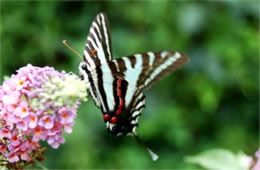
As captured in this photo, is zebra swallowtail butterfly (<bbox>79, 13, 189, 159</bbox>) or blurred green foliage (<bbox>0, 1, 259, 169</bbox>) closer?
zebra swallowtail butterfly (<bbox>79, 13, 189, 159</bbox>)

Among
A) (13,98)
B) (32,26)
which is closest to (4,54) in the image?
(32,26)

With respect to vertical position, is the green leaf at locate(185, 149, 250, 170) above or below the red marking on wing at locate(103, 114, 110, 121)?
below

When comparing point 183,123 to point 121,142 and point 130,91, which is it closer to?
point 121,142

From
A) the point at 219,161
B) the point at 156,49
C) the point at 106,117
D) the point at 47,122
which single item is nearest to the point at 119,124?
the point at 106,117

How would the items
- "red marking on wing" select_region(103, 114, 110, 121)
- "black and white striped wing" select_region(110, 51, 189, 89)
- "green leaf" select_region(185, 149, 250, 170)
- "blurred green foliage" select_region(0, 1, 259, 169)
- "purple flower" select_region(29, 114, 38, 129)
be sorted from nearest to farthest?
"purple flower" select_region(29, 114, 38, 129), "green leaf" select_region(185, 149, 250, 170), "black and white striped wing" select_region(110, 51, 189, 89), "red marking on wing" select_region(103, 114, 110, 121), "blurred green foliage" select_region(0, 1, 259, 169)

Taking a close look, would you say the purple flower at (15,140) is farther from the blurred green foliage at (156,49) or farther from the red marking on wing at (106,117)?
the blurred green foliage at (156,49)

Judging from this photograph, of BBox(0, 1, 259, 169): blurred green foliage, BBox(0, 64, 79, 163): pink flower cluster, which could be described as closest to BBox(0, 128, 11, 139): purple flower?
BBox(0, 64, 79, 163): pink flower cluster

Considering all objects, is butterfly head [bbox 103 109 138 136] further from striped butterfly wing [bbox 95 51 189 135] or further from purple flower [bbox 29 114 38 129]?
purple flower [bbox 29 114 38 129]
